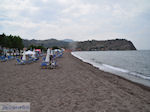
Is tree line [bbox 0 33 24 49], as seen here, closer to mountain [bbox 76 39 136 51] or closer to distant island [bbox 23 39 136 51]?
distant island [bbox 23 39 136 51]

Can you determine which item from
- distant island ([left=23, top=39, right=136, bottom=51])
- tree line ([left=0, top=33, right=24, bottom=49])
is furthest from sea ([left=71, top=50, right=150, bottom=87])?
distant island ([left=23, top=39, right=136, bottom=51])

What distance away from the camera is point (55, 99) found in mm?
3861

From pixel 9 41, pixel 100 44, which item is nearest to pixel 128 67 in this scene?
pixel 9 41

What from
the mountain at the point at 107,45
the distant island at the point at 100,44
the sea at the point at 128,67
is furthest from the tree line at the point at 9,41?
the mountain at the point at 107,45

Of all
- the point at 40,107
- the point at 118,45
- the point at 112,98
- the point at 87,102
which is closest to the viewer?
the point at 40,107

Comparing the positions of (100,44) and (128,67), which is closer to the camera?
(128,67)

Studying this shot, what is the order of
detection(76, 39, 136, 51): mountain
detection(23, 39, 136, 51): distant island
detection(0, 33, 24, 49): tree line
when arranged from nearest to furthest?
detection(0, 33, 24, 49): tree line → detection(23, 39, 136, 51): distant island → detection(76, 39, 136, 51): mountain

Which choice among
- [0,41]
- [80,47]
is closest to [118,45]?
[80,47]

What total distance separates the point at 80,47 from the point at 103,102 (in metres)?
196

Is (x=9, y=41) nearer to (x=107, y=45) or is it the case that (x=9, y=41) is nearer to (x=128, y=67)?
(x=128, y=67)

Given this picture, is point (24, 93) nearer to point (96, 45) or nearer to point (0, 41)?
point (0, 41)

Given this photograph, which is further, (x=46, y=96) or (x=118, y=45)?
(x=118, y=45)

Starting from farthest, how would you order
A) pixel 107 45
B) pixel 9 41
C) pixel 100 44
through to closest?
pixel 100 44 < pixel 107 45 < pixel 9 41

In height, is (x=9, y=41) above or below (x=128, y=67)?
above
